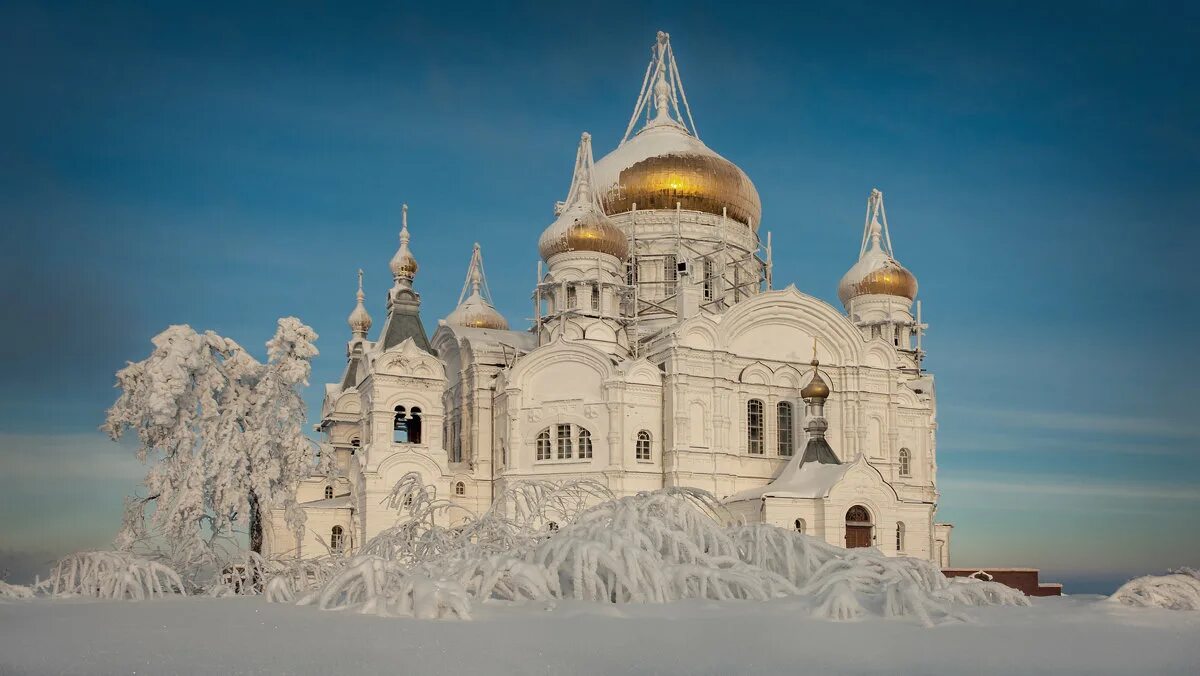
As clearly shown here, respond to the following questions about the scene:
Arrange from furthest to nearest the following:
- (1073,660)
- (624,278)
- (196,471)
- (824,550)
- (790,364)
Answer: (624,278), (790,364), (196,471), (824,550), (1073,660)

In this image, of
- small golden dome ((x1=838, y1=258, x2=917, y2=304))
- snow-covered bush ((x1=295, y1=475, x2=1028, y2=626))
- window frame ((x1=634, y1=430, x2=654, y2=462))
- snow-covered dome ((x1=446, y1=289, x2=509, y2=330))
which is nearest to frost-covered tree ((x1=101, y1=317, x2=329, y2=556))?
snow-covered bush ((x1=295, y1=475, x2=1028, y2=626))

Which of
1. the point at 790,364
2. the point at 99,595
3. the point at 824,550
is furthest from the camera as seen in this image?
the point at 790,364

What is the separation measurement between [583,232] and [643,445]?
22.9ft

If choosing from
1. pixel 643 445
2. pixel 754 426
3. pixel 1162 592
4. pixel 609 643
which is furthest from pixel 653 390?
pixel 609 643

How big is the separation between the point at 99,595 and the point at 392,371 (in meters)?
14.4

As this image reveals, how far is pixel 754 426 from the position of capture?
2995 centimetres

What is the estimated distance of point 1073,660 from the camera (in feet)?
24.5

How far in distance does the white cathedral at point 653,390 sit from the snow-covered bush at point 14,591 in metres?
11.5

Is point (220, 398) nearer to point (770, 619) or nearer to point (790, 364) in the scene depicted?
point (770, 619)

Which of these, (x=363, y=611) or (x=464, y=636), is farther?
(x=363, y=611)

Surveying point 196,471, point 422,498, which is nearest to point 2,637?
point 422,498

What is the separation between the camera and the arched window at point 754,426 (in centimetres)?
2973

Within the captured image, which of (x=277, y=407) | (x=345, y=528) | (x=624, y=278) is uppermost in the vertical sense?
(x=624, y=278)

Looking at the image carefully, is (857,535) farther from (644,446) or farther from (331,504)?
(331,504)
